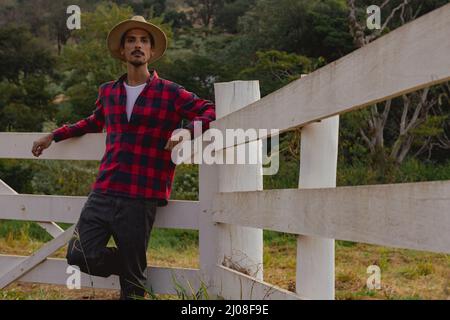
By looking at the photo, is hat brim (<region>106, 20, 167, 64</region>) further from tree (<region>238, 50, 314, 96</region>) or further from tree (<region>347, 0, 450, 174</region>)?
tree (<region>238, 50, 314, 96</region>)

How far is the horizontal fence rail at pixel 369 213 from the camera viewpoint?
1.82m

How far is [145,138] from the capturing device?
3.96m

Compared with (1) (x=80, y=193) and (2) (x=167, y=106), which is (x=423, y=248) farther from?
(1) (x=80, y=193)

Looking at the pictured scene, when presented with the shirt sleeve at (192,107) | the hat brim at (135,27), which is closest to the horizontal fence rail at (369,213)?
the shirt sleeve at (192,107)

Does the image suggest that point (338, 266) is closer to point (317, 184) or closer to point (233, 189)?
point (233, 189)

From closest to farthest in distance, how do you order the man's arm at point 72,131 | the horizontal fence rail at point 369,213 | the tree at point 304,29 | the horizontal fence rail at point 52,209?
the horizontal fence rail at point 369,213, the horizontal fence rail at point 52,209, the man's arm at point 72,131, the tree at point 304,29

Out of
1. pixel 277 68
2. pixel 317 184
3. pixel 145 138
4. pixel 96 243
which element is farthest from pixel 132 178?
pixel 277 68

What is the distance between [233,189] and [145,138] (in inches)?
20.0

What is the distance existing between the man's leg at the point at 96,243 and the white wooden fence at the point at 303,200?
0.99 ft

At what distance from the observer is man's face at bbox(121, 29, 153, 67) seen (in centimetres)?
409

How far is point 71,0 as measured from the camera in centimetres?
2681

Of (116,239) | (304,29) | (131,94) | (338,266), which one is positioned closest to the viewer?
(116,239)

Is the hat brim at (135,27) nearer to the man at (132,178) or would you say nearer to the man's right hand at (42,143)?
the man at (132,178)

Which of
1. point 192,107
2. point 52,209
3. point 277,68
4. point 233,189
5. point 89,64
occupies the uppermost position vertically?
point 89,64
